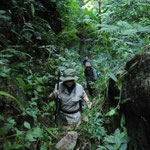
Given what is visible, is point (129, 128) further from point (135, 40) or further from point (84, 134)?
point (135, 40)

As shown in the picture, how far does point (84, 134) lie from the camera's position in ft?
11.2

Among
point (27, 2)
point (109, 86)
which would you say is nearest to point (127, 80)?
point (109, 86)

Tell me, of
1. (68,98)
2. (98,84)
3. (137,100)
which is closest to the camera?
(137,100)

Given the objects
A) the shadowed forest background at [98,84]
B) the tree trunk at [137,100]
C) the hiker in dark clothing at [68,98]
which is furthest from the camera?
the hiker in dark clothing at [68,98]

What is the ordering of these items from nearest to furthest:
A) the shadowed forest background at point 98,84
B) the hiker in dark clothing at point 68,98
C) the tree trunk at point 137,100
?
1. the tree trunk at point 137,100
2. the shadowed forest background at point 98,84
3. the hiker in dark clothing at point 68,98

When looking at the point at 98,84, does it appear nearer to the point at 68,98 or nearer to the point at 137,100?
the point at 68,98

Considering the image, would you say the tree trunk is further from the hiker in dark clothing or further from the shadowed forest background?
the hiker in dark clothing

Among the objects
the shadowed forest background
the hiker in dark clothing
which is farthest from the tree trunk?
the hiker in dark clothing

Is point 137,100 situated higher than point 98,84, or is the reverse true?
point 98,84

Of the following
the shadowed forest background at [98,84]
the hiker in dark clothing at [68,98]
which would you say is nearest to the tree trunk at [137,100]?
the shadowed forest background at [98,84]

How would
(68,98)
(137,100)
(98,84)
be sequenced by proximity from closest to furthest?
1. (137,100)
2. (98,84)
3. (68,98)

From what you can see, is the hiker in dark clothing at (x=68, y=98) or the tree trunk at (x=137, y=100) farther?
the hiker in dark clothing at (x=68, y=98)

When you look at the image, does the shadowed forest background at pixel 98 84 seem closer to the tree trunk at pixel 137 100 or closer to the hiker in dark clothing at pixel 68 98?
the tree trunk at pixel 137 100

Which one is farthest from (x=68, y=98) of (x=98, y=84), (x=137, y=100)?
(x=137, y=100)
